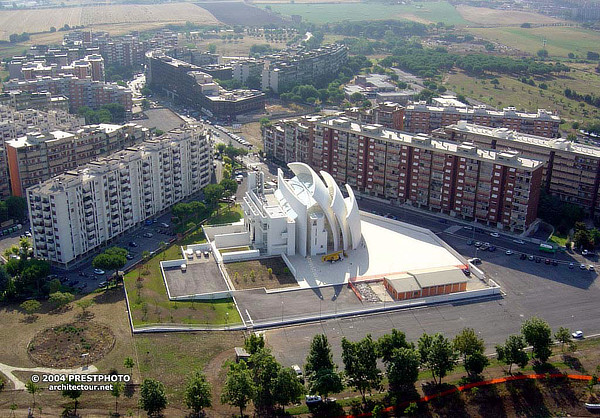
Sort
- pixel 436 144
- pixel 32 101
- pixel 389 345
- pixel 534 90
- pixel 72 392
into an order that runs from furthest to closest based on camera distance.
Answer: pixel 534 90 < pixel 32 101 < pixel 436 144 < pixel 389 345 < pixel 72 392

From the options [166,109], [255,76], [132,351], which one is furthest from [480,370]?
[255,76]

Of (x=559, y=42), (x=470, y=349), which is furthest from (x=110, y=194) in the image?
(x=559, y=42)

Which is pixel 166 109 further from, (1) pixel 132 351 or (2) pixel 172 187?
(1) pixel 132 351

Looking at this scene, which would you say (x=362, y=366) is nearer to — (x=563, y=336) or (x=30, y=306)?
(x=563, y=336)

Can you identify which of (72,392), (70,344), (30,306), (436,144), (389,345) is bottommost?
(70,344)

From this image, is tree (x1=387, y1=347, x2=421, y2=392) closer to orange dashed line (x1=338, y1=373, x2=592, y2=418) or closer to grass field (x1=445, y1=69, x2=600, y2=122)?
orange dashed line (x1=338, y1=373, x2=592, y2=418)

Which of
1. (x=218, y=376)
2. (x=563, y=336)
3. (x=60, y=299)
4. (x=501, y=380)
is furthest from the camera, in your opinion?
(x=60, y=299)

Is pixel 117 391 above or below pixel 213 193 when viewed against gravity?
below
